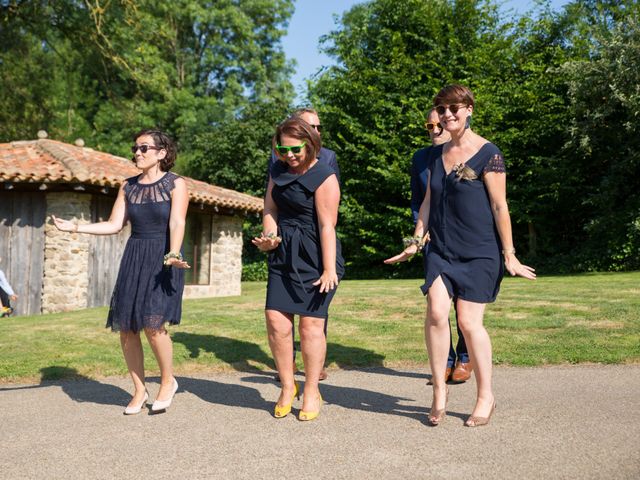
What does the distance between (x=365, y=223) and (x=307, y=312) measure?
64.8 feet

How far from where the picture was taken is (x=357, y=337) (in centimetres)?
736

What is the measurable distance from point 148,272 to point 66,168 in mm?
10634

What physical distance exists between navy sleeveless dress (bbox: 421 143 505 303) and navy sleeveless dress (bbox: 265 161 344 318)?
72 centimetres

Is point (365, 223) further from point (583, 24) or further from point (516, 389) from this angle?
point (516, 389)

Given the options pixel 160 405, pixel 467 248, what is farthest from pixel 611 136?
pixel 160 405

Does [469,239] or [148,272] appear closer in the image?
[469,239]

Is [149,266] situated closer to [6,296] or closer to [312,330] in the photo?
[312,330]

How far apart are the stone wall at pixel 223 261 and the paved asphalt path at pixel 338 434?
1427 centimetres

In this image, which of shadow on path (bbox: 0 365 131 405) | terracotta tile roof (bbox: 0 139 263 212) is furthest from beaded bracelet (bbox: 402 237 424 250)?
terracotta tile roof (bbox: 0 139 263 212)

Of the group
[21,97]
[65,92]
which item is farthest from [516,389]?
[65,92]

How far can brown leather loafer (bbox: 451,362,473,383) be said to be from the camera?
5.14 metres

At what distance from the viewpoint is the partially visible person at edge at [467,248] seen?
397 centimetres

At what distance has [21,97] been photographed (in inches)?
1070

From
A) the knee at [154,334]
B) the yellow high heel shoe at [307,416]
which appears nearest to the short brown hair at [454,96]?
the yellow high heel shoe at [307,416]
